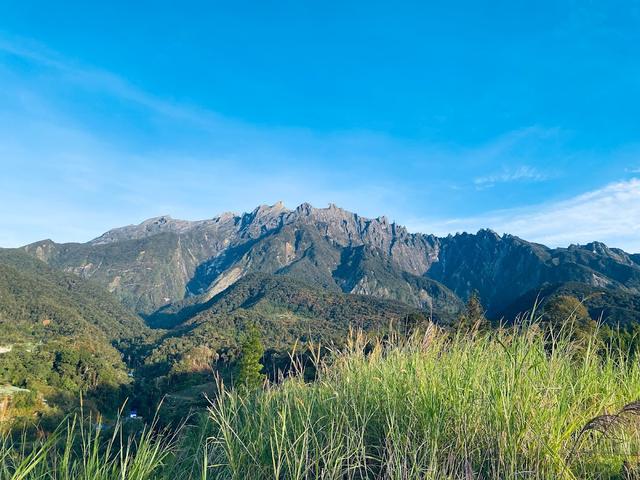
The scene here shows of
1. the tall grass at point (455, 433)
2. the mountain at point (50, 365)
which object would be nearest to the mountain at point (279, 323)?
the mountain at point (50, 365)

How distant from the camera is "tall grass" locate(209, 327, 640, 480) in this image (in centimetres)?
220

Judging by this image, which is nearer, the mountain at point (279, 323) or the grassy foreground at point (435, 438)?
the grassy foreground at point (435, 438)

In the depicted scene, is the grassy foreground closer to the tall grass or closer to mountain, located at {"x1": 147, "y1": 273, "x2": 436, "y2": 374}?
the tall grass

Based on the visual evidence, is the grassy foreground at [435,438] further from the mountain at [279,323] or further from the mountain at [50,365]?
the mountain at [279,323]

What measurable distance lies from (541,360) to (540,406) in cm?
55

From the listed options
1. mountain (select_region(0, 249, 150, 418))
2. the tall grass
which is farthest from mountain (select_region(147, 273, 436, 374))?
the tall grass

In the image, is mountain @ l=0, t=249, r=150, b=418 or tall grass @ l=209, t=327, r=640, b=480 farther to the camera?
mountain @ l=0, t=249, r=150, b=418

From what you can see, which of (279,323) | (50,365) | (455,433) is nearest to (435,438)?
(455,433)

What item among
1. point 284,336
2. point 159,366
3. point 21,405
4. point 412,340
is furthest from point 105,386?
point 412,340

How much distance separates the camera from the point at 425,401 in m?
2.62

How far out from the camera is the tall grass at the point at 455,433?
2.20 metres

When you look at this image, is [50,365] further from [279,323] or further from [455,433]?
[455,433]

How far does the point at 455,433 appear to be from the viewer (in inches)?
97.7

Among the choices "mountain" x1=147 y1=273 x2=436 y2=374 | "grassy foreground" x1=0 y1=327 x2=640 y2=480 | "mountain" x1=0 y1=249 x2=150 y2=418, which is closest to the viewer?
"grassy foreground" x1=0 y1=327 x2=640 y2=480
